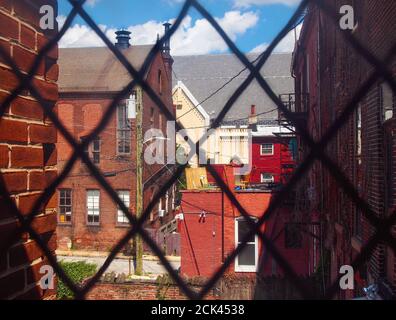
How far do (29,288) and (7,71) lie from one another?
25.9 inches

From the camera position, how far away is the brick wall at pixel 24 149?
1152 millimetres

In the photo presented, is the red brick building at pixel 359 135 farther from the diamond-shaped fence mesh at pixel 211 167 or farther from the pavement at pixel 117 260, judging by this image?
the pavement at pixel 117 260

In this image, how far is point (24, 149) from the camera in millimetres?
1223

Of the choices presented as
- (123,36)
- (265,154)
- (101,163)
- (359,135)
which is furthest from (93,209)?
(123,36)

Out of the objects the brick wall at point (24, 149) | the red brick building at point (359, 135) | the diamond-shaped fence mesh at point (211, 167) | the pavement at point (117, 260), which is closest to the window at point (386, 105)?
the red brick building at point (359, 135)

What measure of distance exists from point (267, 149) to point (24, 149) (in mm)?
11606

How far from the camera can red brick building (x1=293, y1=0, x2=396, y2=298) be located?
2.11 metres

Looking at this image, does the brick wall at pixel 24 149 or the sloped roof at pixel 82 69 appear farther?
the sloped roof at pixel 82 69

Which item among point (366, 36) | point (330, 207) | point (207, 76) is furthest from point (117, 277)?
point (366, 36)

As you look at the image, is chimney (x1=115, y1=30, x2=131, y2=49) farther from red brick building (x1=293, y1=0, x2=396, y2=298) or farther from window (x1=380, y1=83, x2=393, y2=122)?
window (x1=380, y1=83, x2=393, y2=122)

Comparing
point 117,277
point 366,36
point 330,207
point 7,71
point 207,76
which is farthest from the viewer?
point 117,277

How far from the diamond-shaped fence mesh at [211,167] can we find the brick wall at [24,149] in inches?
1.0
